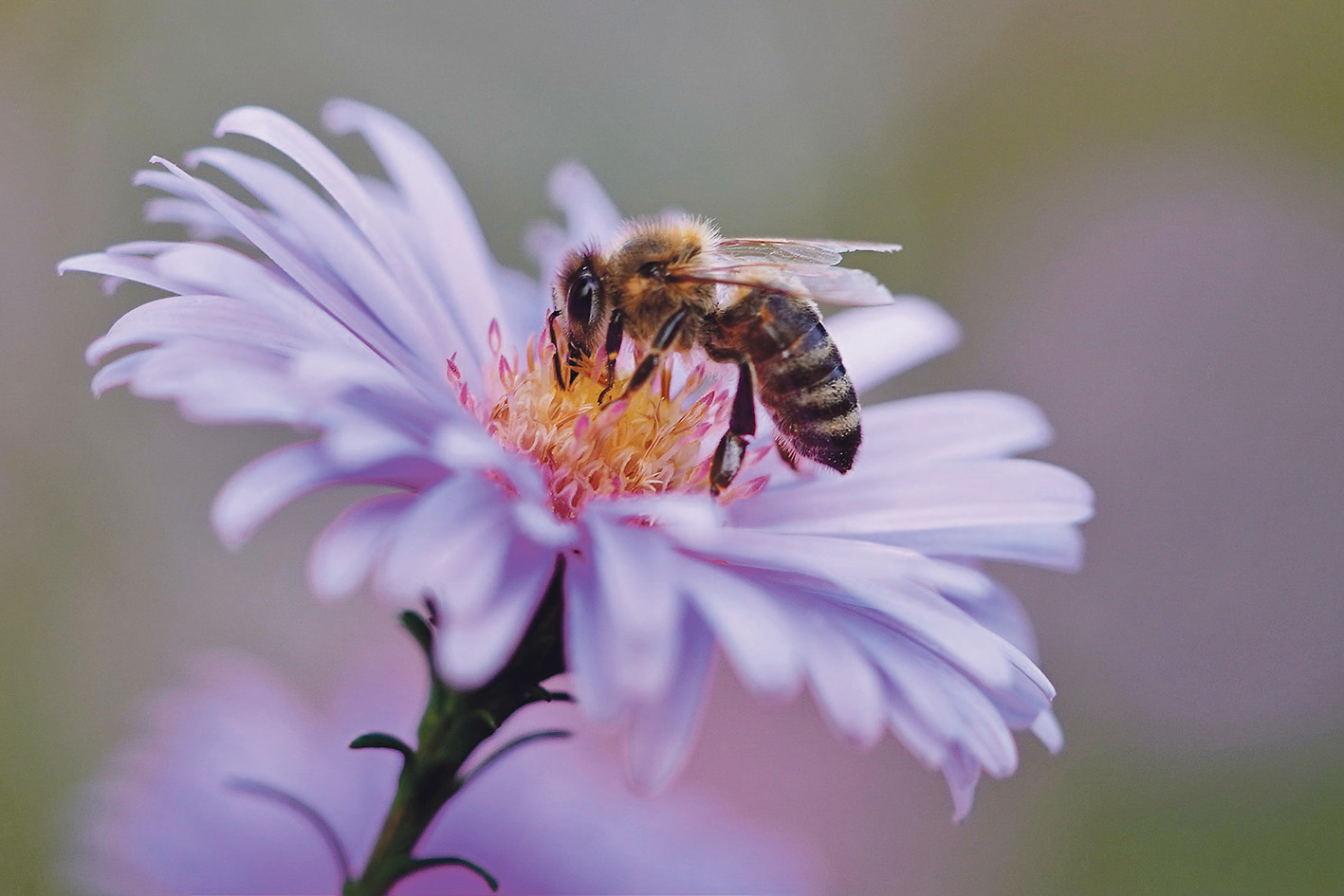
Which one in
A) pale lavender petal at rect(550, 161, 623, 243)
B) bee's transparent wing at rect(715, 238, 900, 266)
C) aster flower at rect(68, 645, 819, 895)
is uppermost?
pale lavender petal at rect(550, 161, 623, 243)

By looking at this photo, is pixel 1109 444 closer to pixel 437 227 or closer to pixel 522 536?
pixel 437 227

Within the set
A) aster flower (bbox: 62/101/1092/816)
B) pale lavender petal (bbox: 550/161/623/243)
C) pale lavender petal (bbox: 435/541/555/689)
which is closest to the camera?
pale lavender petal (bbox: 435/541/555/689)

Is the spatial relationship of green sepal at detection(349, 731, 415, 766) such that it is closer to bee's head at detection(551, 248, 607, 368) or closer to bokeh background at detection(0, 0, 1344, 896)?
bee's head at detection(551, 248, 607, 368)

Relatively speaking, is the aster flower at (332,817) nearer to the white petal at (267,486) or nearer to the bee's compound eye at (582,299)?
the bee's compound eye at (582,299)

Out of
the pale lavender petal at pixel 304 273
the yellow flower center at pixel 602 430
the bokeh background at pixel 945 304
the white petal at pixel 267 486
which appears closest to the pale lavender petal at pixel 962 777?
the yellow flower center at pixel 602 430

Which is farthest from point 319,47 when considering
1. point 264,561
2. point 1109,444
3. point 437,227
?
point 437,227

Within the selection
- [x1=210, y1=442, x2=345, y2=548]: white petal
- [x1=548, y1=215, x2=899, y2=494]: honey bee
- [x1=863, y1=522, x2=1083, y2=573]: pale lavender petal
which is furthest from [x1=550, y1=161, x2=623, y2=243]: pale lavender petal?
[x1=210, y1=442, x2=345, y2=548]: white petal

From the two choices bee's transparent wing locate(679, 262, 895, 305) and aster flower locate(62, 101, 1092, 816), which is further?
bee's transparent wing locate(679, 262, 895, 305)

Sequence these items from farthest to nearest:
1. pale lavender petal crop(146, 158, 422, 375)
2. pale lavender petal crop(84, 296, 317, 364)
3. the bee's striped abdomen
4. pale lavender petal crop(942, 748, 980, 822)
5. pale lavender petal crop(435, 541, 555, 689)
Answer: the bee's striped abdomen, pale lavender petal crop(146, 158, 422, 375), pale lavender petal crop(942, 748, 980, 822), pale lavender petal crop(84, 296, 317, 364), pale lavender petal crop(435, 541, 555, 689)

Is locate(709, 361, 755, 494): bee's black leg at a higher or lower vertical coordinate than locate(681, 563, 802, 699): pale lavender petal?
higher
